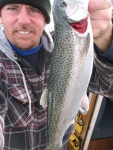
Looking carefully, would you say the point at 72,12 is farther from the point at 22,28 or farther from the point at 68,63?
the point at 22,28

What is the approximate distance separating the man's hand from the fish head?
0.16 m

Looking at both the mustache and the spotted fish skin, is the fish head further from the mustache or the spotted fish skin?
the mustache

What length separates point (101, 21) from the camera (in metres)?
1.58

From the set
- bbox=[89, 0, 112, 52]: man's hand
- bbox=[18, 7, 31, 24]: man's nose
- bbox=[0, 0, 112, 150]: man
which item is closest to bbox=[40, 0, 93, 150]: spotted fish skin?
bbox=[89, 0, 112, 52]: man's hand

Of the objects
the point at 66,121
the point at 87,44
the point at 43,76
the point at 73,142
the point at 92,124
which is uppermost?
the point at 87,44

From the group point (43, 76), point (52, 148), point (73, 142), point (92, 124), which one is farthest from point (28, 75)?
point (73, 142)

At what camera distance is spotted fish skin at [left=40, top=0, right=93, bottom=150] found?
129cm

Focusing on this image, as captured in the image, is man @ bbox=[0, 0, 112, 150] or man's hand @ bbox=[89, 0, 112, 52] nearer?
man's hand @ bbox=[89, 0, 112, 52]

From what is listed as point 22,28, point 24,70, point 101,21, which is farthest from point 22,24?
point 101,21

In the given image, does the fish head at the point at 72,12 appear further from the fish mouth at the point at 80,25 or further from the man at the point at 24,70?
the man at the point at 24,70

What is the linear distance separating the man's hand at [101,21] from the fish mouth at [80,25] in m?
0.19

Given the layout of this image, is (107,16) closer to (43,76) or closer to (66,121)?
(66,121)

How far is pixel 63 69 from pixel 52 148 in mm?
592

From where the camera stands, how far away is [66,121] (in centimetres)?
151
